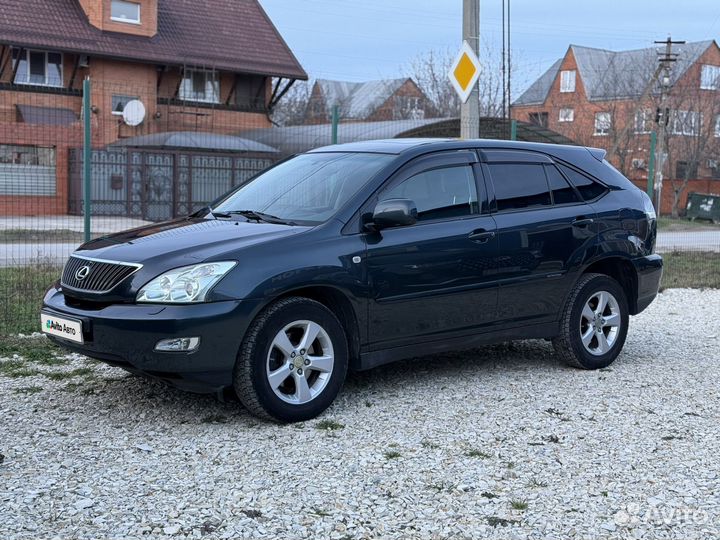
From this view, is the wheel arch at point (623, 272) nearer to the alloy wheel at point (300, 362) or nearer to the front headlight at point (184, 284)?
the alloy wheel at point (300, 362)

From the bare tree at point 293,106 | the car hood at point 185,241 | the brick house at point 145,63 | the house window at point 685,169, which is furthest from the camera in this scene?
the bare tree at point 293,106

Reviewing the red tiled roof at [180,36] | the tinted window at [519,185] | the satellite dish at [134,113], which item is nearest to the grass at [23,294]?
the tinted window at [519,185]

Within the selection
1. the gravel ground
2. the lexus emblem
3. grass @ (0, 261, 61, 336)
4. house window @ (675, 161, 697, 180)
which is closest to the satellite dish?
grass @ (0, 261, 61, 336)

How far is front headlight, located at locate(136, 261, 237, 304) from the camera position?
17.4 feet

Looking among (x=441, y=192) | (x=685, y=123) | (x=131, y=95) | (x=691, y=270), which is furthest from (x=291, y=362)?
(x=685, y=123)

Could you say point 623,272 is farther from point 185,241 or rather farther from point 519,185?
point 185,241

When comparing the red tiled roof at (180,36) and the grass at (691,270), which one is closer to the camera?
the grass at (691,270)

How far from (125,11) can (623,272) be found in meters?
32.8

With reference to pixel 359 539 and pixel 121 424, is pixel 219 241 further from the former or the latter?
pixel 359 539

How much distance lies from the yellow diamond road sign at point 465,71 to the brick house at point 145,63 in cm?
2123

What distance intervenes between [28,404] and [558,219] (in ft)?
13.5

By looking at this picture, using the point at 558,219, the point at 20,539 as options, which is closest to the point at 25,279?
the point at 558,219

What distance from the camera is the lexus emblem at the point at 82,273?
5.73 m

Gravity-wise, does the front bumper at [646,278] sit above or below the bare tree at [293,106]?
below
